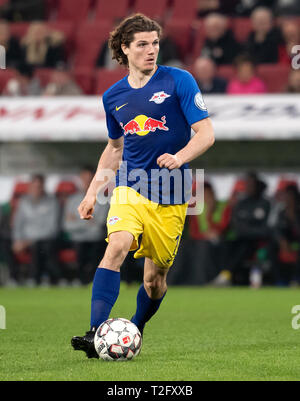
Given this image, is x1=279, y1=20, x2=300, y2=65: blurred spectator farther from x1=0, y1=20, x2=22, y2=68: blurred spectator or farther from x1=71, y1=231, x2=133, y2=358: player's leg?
x1=71, y1=231, x2=133, y2=358: player's leg

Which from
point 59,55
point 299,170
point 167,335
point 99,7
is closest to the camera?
point 167,335

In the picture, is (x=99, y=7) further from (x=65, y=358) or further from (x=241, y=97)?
(x=65, y=358)

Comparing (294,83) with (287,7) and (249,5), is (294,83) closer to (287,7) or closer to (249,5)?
(249,5)

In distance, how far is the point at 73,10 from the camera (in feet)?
57.0

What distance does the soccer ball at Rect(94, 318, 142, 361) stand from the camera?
5.52m

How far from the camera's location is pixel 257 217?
13.0m

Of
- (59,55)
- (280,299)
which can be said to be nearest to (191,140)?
(280,299)

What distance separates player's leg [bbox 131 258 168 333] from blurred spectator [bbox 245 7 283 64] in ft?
29.8

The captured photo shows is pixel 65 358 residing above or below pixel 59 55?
below

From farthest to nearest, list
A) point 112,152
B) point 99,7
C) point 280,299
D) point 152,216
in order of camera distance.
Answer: point 99,7, point 280,299, point 112,152, point 152,216

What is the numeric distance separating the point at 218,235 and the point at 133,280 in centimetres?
147

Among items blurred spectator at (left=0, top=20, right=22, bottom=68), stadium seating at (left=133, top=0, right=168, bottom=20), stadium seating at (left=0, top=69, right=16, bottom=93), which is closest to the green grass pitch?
stadium seating at (left=0, top=69, right=16, bottom=93)

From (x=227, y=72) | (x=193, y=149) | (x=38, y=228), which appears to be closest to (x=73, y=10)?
(x=227, y=72)

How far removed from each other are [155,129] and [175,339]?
1.79 m
